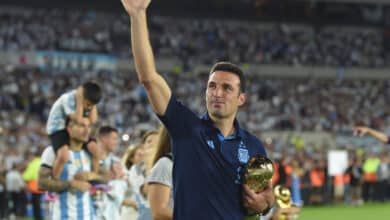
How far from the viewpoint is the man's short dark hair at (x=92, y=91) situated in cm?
826

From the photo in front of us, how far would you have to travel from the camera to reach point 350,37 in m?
49.4

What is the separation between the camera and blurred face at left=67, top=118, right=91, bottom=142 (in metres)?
8.25

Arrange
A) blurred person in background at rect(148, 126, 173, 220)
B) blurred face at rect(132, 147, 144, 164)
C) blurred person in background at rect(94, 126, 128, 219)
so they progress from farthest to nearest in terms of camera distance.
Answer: blurred person in background at rect(94, 126, 128, 219) < blurred face at rect(132, 147, 144, 164) < blurred person in background at rect(148, 126, 173, 220)

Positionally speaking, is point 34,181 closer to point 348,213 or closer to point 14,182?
point 14,182

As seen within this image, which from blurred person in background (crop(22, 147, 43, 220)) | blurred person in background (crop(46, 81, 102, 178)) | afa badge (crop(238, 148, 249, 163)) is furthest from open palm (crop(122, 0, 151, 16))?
blurred person in background (crop(22, 147, 43, 220))

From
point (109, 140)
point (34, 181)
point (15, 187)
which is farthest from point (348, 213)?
point (109, 140)

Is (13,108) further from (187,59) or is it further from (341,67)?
(341,67)

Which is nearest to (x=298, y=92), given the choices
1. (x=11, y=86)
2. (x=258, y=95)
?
(x=258, y=95)

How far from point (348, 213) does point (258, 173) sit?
20.6 meters

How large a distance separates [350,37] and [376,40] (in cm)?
168

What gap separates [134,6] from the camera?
13.9ft

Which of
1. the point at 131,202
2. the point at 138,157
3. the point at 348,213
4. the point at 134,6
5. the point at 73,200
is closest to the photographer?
the point at 134,6

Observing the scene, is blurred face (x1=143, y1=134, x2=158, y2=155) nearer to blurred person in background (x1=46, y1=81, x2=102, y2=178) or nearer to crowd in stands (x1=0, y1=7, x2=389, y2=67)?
blurred person in background (x1=46, y1=81, x2=102, y2=178)

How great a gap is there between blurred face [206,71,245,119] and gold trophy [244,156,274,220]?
0.31 metres
